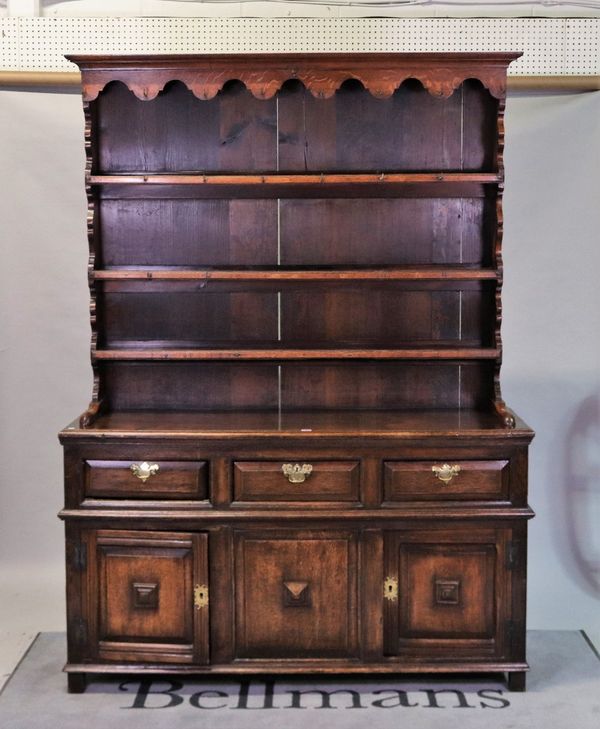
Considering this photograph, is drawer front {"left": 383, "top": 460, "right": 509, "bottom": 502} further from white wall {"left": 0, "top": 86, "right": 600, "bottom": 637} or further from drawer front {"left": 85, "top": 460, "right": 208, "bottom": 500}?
white wall {"left": 0, "top": 86, "right": 600, "bottom": 637}

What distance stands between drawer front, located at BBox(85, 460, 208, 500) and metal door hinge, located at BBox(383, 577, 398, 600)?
29.9 inches

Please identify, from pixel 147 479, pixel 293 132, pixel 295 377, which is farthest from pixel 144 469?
pixel 293 132

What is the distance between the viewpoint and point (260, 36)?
15.5 ft

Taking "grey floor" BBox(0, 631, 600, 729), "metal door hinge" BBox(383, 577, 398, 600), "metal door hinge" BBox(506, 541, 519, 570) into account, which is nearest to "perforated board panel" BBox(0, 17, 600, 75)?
"metal door hinge" BBox(506, 541, 519, 570)

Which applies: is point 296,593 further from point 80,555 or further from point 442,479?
point 80,555

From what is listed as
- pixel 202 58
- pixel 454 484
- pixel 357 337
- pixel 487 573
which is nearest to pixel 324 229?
pixel 357 337

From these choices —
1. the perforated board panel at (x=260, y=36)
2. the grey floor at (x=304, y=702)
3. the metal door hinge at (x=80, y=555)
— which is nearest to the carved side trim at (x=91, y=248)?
the metal door hinge at (x=80, y=555)

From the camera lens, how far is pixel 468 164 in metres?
4.50

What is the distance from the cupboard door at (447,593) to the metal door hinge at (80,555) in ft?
3.77

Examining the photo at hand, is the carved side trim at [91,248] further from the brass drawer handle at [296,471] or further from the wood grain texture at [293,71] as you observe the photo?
the brass drawer handle at [296,471]

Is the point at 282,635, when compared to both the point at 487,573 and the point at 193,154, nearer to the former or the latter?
the point at 487,573

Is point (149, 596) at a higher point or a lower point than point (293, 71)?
lower

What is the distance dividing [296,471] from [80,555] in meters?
0.88

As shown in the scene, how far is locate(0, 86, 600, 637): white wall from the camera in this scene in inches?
191
